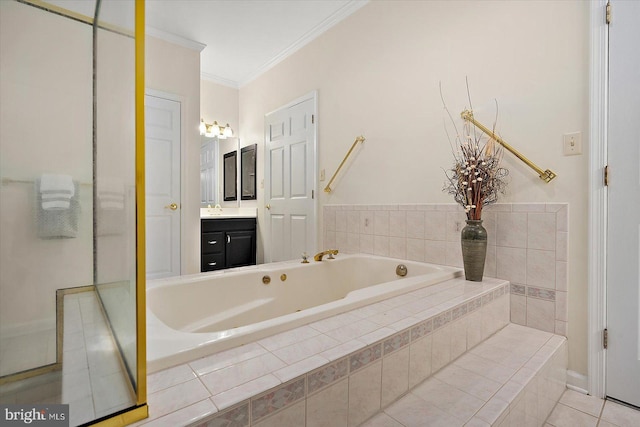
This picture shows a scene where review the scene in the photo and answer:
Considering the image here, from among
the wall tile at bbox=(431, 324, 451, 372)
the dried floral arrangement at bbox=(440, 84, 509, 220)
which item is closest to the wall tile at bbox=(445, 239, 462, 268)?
the dried floral arrangement at bbox=(440, 84, 509, 220)

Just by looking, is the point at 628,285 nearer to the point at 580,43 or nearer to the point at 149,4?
the point at 580,43

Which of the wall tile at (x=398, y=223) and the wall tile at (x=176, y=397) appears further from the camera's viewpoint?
the wall tile at (x=398, y=223)

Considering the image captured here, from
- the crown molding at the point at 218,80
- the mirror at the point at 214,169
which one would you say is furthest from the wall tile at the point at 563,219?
the crown molding at the point at 218,80

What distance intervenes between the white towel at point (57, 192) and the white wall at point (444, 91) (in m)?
1.84

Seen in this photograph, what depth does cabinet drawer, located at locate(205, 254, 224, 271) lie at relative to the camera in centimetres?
319

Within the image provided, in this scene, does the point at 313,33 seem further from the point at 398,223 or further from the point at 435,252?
the point at 435,252

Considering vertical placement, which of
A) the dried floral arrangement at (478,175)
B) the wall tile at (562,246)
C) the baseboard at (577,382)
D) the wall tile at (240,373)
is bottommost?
the baseboard at (577,382)

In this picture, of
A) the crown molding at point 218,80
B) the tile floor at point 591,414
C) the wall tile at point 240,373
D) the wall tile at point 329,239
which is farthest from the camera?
the crown molding at point 218,80

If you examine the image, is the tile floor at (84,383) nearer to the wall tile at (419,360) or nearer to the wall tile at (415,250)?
the wall tile at (419,360)

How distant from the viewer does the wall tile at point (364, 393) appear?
826mm

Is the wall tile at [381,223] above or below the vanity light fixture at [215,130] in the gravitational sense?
below

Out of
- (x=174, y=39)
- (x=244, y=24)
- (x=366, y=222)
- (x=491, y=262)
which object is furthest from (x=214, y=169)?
(x=491, y=262)

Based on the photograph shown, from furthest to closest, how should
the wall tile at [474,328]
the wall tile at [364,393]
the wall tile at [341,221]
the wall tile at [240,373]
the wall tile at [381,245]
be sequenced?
the wall tile at [341,221] → the wall tile at [381,245] → the wall tile at [474,328] → the wall tile at [364,393] → the wall tile at [240,373]

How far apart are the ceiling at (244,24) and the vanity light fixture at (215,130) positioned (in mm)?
707
